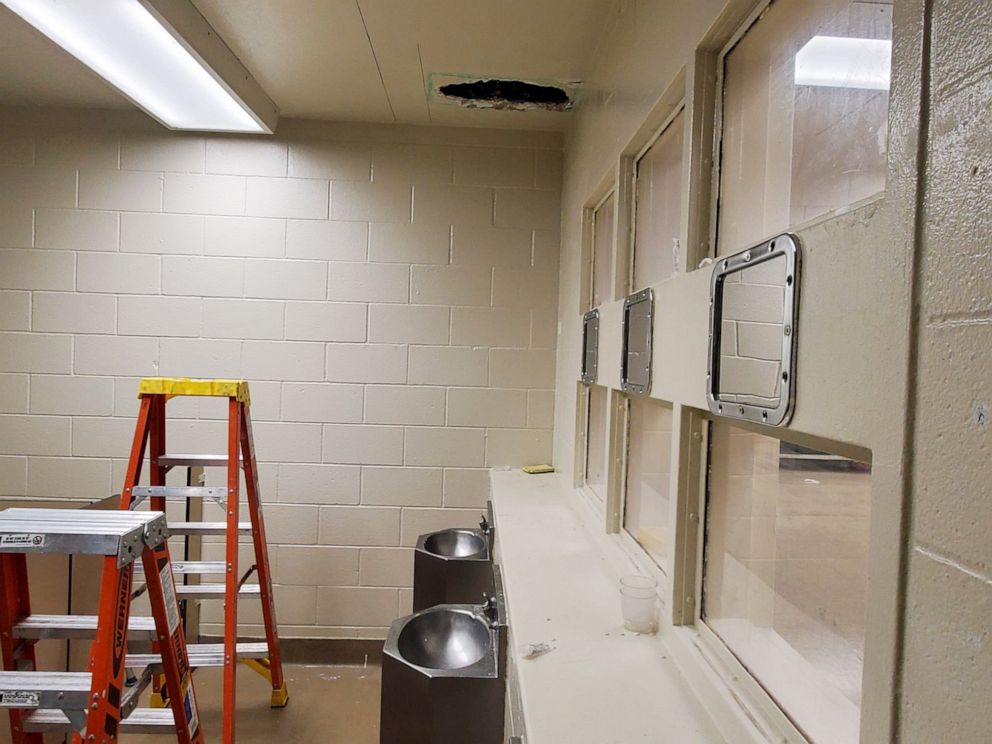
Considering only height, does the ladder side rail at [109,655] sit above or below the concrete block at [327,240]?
below

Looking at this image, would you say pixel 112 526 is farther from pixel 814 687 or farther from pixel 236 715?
pixel 236 715

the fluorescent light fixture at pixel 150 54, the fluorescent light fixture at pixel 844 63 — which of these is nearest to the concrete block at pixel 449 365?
the fluorescent light fixture at pixel 150 54

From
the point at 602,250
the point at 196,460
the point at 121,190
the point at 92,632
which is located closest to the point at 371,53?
the point at 602,250

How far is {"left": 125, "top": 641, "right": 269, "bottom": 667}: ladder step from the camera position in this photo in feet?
6.01

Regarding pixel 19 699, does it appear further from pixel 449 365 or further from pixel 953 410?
pixel 449 365

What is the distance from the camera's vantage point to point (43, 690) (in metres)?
1.27

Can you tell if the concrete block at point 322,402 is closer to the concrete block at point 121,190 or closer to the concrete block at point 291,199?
the concrete block at point 291,199

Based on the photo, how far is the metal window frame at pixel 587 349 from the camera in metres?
2.09

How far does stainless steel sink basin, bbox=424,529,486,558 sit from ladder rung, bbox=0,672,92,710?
151 cm

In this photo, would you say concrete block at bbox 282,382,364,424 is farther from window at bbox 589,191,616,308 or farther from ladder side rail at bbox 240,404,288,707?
window at bbox 589,191,616,308

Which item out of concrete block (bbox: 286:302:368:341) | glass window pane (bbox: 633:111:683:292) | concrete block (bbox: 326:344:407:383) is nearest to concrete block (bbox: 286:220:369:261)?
concrete block (bbox: 286:302:368:341)

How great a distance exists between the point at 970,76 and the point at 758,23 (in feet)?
2.13

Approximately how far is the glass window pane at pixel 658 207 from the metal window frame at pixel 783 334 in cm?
41

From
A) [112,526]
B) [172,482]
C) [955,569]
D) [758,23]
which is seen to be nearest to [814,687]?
[955,569]
